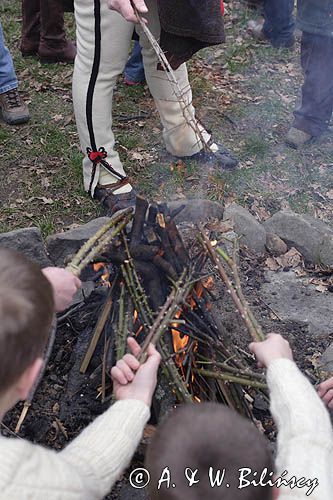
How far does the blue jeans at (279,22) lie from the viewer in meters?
6.55

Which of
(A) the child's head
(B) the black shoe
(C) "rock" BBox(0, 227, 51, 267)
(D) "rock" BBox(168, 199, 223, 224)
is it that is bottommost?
(B) the black shoe

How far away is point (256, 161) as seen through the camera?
5117mm

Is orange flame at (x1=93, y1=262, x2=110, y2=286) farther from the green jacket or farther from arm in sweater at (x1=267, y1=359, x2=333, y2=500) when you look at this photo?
the green jacket

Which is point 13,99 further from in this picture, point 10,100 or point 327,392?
point 327,392

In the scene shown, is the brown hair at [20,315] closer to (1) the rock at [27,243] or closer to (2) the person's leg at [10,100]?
(1) the rock at [27,243]

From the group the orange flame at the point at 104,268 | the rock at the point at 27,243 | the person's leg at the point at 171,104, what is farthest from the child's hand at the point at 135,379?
the person's leg at the point at 171,104

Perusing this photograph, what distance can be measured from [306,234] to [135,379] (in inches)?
84.6

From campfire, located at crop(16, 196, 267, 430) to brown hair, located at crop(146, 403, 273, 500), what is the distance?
89cm

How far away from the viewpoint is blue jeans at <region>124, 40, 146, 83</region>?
19.0 feet

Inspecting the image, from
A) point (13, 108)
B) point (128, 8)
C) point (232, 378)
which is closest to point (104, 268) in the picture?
point (232, 378)

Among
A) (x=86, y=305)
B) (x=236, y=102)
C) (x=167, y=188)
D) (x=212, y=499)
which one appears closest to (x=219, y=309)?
(x=86, y=305)

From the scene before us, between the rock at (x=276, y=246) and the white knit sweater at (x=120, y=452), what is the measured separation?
1891 millimetres

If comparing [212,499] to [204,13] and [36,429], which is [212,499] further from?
[204,13]

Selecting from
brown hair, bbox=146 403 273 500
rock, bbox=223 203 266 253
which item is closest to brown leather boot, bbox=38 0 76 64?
rock, bbox=223 203 266 253
